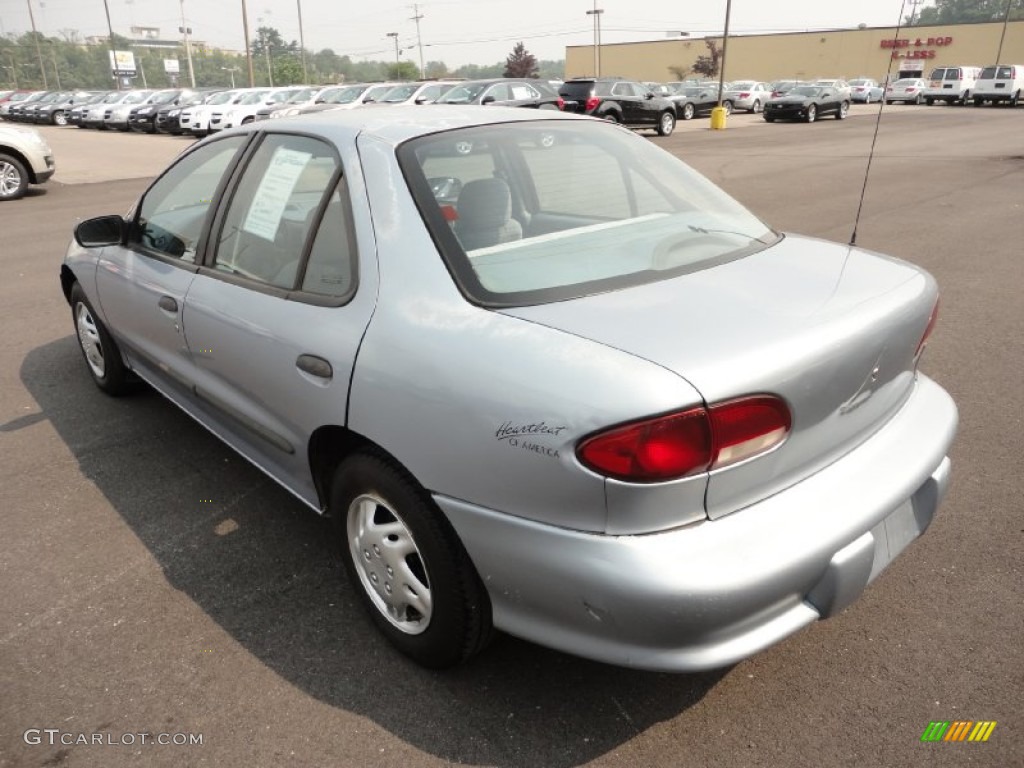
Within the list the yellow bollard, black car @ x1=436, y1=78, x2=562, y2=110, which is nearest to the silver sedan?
black car @ x1=436, y1=78, x2=562, y2=110

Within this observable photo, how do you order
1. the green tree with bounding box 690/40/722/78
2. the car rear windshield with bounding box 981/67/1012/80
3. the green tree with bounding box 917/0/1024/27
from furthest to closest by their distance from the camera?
the green tree with bounding box 917/0/1024/27 → the green tree with bounding box 690/40/722/78 → the car rear windshield with bounding box 981/67/1012/80

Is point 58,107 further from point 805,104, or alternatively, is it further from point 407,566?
point 407,566

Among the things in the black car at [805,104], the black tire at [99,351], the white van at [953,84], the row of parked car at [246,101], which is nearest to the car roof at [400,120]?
the black tire at [99,351]

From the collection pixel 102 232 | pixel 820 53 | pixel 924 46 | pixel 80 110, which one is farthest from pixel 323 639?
pixel 820 53

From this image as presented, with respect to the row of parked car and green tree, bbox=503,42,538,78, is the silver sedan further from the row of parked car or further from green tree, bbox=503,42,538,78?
green tree, bbox=503,42,538,78

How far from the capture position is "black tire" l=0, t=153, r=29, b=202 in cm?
1286

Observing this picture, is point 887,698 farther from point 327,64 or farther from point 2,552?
point 327,64

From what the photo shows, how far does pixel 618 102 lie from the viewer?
77.6ft

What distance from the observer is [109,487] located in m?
3.53

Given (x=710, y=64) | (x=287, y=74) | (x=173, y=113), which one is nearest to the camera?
(x=173, y=113)

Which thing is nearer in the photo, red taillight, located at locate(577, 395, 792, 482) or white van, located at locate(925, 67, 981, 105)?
red taillight, located at locate(577, 395, 792, 482)

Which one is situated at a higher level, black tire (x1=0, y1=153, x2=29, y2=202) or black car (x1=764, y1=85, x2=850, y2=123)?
black car (x1=764, y1=85, x2=850, y2=123)

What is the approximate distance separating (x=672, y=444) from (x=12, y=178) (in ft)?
48.2

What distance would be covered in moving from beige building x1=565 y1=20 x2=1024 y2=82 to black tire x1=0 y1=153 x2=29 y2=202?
53.7 meters
